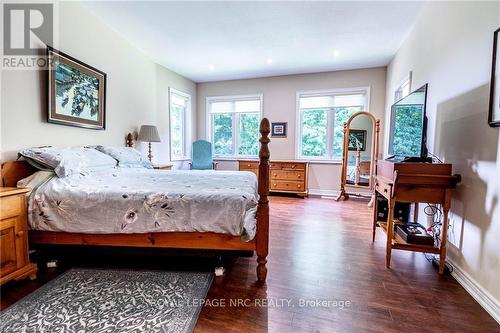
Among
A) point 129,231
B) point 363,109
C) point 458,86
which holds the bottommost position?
point 129,231

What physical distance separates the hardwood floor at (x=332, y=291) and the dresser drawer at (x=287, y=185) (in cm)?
216

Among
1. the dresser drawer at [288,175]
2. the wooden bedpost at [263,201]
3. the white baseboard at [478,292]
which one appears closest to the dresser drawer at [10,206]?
the wooden bedpost at [263,201]

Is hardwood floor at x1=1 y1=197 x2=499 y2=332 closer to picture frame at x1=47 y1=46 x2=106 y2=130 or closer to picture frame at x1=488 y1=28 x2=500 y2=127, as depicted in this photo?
picture frame at x1=488 y1=28 x2=500 y2=127

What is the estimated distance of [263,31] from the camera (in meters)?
3.19

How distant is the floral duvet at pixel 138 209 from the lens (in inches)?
65.3

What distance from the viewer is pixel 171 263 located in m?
2.03

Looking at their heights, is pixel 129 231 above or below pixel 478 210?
below

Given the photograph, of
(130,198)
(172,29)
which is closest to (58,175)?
(130,198)

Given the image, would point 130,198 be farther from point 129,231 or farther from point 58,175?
point 58,175

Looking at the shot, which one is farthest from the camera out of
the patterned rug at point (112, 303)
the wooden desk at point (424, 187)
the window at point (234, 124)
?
the window at point (234, 124)

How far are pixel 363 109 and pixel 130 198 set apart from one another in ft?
14.9

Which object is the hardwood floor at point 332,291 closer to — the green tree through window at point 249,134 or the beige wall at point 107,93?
the beige wall at point 107,93

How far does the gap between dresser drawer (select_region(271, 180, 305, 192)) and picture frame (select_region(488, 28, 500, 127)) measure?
10.9 ft

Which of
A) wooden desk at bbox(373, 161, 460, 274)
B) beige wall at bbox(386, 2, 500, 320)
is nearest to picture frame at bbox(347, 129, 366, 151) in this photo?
beige wall at bbox(386, 2, 500, 320)
